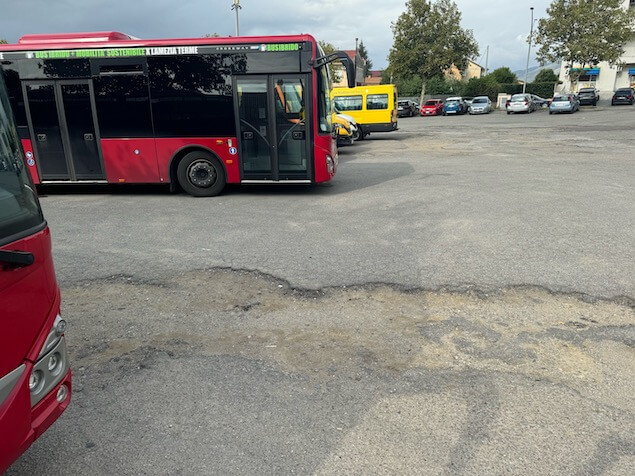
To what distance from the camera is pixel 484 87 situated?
57.8 meters

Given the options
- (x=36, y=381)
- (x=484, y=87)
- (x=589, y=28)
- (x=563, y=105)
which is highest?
(x=589, y=28)

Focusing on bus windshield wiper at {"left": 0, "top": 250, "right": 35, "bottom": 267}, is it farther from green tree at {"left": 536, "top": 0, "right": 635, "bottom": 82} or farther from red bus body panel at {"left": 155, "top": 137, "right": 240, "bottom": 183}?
green tree at {"left": 536, "top": 0, "right": 635, "bottom": 82}

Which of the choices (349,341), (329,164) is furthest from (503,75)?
(349,341)

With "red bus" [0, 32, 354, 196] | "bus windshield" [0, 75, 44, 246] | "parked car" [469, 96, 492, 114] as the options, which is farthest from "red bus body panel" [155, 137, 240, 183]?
"parked car" [469, 96, 492, 114]

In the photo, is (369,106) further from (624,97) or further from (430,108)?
(624,97)

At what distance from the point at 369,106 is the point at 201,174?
578 inches

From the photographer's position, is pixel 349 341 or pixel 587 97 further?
pixel 587 97

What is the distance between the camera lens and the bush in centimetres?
5744

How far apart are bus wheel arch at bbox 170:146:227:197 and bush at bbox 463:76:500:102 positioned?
54995mm

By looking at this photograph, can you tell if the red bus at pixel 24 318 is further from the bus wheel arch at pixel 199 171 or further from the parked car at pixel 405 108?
the parked car at pixel 405 108

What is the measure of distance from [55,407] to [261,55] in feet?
26.5

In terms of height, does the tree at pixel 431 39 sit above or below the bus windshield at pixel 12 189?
above

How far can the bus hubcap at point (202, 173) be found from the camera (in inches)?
382

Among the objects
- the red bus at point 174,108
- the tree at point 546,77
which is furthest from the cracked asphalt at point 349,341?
the tree at point 546,77
